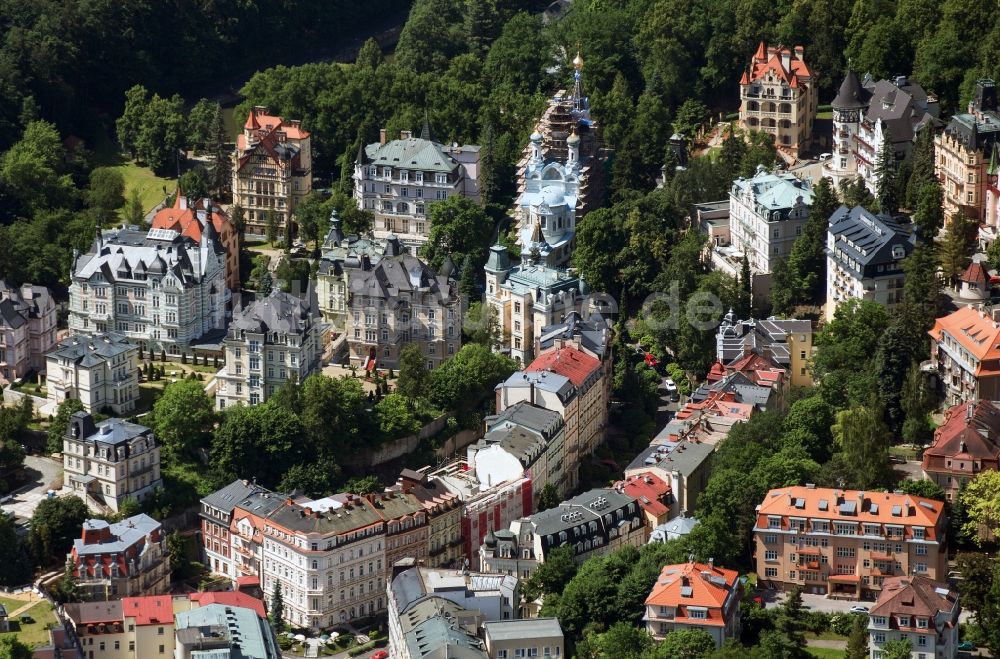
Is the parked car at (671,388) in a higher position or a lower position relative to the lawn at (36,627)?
higher

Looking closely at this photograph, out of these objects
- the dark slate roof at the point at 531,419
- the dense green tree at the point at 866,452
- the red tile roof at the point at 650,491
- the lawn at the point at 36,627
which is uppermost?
the dense green tree at the point at 866,452

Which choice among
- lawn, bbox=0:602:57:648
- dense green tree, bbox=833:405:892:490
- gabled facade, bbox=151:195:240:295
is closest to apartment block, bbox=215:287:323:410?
gabled facade, bbox=151:195:240:295

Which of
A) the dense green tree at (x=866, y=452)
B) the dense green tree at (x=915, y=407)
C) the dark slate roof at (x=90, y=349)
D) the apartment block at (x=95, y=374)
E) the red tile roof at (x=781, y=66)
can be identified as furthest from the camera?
the red tile roof at (x=781, y=66)

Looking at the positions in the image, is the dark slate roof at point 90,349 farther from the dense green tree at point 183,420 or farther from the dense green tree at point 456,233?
the dense green tree at point 456,233

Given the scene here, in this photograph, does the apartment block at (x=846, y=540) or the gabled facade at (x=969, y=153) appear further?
the gabled facade at (x=969, y=153)

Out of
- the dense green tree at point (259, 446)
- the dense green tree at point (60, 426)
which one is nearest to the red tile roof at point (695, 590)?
the dense green tree at point (259, 446)

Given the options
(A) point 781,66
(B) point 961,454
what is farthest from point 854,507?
(A) point 781,66

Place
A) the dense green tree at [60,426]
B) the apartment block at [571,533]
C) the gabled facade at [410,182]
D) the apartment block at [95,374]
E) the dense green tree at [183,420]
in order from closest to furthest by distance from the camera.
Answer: the apartment block at [571,533], the dense green tree at [183,420], the dense green tree at [60,426], the apartment block at [95,374], the gabled facade at [410,182]

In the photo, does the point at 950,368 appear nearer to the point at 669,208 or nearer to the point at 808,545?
the point at 808,545
